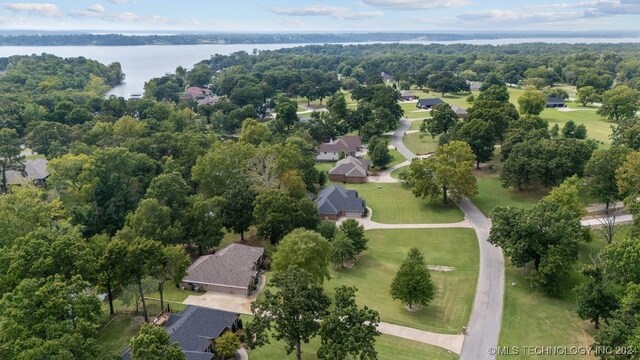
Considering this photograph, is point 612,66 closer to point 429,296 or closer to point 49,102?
point 429,296

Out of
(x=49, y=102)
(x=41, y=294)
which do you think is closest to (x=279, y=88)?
(x=49, y=102)

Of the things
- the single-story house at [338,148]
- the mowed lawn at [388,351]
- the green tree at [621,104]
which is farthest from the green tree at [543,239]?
the green tree at [621,104]

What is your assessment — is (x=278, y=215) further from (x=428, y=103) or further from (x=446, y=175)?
(x=428, y=103)

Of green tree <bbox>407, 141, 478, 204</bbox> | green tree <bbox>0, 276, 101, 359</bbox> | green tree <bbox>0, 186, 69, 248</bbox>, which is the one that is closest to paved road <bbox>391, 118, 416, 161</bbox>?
green tree <bbox>407, 141, 478, 204</bbox>

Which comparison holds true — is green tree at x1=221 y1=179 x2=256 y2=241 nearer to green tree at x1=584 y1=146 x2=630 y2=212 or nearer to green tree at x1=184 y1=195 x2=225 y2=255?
green tree at x1=184 y1=195 x2=225 y2=255

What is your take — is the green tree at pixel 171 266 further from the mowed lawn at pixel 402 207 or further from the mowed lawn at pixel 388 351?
the mowed lawn at pixel 402 207

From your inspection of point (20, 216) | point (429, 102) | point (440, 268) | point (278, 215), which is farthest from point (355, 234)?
point (429, 102)
